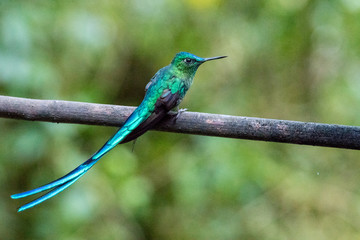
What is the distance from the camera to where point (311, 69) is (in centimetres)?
284

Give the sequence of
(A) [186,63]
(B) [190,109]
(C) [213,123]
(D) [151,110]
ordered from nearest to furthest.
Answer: (C) [213,123] < (D) [151,110] < (A) [186,63] < (B) [190,109]

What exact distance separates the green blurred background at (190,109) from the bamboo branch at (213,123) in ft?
2.03

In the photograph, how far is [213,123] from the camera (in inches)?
49.8

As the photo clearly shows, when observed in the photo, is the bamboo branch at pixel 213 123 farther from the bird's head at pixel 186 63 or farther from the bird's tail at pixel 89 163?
the bird's head at pixel 186 63

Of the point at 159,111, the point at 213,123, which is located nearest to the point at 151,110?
the point at 159,111

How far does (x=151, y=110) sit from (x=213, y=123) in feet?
0.89

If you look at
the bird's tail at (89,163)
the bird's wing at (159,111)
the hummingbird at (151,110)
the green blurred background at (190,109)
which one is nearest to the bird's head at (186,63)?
the hummingbird at (151,110)

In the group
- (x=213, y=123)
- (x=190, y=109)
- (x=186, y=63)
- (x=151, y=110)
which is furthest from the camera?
(x=190, y=109)

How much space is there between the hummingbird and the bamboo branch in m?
0.04

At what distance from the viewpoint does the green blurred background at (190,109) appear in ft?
6.63

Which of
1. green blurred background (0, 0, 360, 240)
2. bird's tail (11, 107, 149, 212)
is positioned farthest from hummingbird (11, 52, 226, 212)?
green blurred background (0, 0, 360, 240)

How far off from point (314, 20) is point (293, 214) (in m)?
0.97

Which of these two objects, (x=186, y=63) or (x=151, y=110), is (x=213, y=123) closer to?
(x=151, y=110)

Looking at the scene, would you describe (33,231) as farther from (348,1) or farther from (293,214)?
(348,1)
